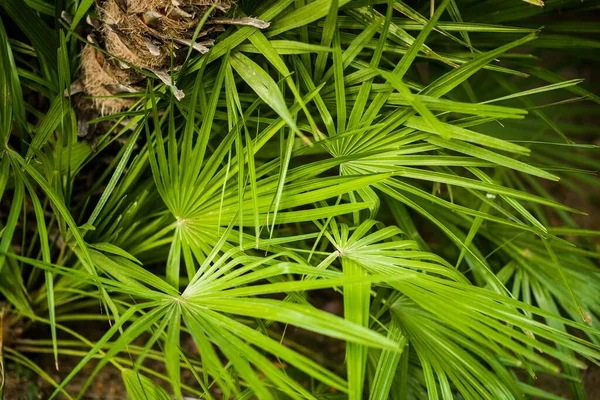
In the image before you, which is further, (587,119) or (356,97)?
(587,119)

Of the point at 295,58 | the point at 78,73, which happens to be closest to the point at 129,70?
the point at 78,73

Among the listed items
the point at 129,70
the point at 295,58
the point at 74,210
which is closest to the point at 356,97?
the point at 295,58

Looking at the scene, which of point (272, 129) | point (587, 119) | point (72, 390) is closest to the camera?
point (272, 129)

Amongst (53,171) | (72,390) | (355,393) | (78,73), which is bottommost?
(72,390)

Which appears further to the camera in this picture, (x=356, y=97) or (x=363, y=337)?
(x=356, y=97)

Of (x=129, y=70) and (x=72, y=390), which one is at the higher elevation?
(x=129, y=70)

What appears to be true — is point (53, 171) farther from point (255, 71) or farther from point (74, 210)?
point (255, 71)

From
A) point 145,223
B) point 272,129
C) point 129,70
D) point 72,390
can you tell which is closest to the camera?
point 272,129

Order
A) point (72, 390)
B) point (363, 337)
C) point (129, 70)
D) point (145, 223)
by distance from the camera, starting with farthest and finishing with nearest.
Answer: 1. point (72, 390)
2. point (145, 223)
3. point (129, 70)
4. point (363, 337)

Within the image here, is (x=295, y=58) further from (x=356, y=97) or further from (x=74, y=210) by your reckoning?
(x=74, y=210)
